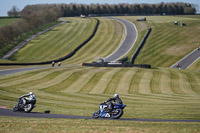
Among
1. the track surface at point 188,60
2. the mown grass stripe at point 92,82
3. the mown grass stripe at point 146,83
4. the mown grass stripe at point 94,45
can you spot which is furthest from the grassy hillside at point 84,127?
the mown grass stripe at point 94,45

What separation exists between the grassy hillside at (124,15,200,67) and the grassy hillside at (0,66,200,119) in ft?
113

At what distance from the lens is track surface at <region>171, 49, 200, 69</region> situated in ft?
285

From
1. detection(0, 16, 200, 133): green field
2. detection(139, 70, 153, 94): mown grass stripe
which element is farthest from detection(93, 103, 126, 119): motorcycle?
detection(139, 70, 153, 94): mown grass stripe

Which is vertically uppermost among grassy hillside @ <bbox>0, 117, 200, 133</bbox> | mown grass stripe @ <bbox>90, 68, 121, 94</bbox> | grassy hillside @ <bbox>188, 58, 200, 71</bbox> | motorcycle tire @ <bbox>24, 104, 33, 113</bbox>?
grassy hillside @ <bbox>0, 117, 200, 133</bbox>

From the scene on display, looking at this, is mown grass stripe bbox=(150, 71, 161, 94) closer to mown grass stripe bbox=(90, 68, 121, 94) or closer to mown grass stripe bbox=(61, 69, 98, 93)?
mown grass stripe bbox=(90, 68, 121, 94)

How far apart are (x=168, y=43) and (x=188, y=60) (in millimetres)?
22937

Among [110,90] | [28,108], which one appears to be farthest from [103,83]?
[28,108]

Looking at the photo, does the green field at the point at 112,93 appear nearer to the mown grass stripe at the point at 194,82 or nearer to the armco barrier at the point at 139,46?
the mown grass stripe at the point at 194,82

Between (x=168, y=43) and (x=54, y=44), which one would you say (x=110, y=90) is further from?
(x=54, y=44)

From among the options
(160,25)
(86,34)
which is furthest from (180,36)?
(86,34)

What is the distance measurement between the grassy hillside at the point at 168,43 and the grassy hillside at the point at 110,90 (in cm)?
3438

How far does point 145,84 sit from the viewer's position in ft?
163

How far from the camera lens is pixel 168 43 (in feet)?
375

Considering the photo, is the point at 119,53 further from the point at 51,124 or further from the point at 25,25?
the point at 51,124
